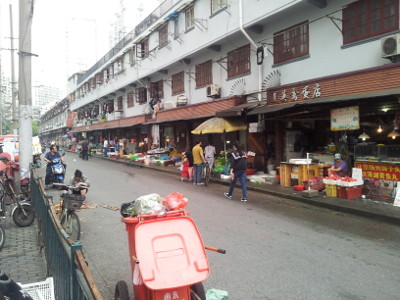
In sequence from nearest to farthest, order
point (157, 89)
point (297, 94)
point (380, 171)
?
point (380, 171) < point (297, 94) < point (157, 89)

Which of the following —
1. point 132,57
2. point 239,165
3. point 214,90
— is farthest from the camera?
point 132,57

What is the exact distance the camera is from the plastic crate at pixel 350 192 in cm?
978

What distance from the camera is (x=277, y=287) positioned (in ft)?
14.4

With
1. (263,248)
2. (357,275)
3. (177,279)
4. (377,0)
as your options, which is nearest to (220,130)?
(377,0)

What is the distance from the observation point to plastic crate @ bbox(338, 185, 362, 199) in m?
9.78

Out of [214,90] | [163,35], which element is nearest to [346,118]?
[214,90]

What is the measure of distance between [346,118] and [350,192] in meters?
2.40

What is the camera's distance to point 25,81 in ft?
29.9

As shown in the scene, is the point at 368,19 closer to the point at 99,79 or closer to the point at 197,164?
the point at 197,164

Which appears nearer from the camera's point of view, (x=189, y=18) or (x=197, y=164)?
(x=197, y=164)

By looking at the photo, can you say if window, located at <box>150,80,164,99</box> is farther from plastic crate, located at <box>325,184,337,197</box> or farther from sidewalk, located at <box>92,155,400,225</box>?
plastic crate, located at <box>325,184,337,197</box>

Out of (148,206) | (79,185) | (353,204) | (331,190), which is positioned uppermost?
(148,206)

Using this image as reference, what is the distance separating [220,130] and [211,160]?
204 centimetres

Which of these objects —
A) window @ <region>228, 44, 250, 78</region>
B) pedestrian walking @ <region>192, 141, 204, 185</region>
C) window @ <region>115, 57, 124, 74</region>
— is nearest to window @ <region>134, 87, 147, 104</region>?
window @ <region>115, 57, 124, 74</region>
